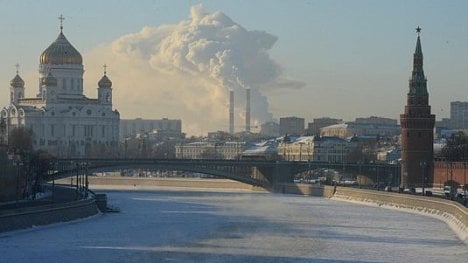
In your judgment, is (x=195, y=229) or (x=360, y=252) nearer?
(x=360, y=252)

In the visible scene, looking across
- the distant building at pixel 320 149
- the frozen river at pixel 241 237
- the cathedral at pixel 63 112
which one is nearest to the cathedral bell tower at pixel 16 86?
the cathedral at pixel 63 112

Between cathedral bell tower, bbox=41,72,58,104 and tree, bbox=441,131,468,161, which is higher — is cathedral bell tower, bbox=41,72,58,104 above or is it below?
above

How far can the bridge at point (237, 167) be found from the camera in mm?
119562

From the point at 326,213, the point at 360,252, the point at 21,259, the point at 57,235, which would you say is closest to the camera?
the point at 21,259

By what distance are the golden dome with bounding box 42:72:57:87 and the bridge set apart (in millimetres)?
48592

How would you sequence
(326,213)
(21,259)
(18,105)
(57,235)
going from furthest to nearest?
(18,105), (326,213), (57,235), (21,259)

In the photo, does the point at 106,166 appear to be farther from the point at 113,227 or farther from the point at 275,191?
the point at 113,227

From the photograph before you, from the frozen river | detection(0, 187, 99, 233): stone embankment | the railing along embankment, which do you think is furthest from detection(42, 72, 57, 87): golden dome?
detection(0, 187, 99, 233): stone embankment

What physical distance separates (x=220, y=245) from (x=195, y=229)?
9479 mm

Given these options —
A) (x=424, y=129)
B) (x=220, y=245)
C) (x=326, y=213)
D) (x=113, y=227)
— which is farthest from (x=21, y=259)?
(x=424, y=129)

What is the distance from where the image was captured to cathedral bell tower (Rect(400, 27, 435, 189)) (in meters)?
114

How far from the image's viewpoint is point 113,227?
6625 centimetres

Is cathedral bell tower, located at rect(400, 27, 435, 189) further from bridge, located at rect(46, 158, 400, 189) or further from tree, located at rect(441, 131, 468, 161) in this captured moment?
tree, located at rect(441, 131, 468, 161)

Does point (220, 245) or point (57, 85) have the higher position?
point (57, 85)
